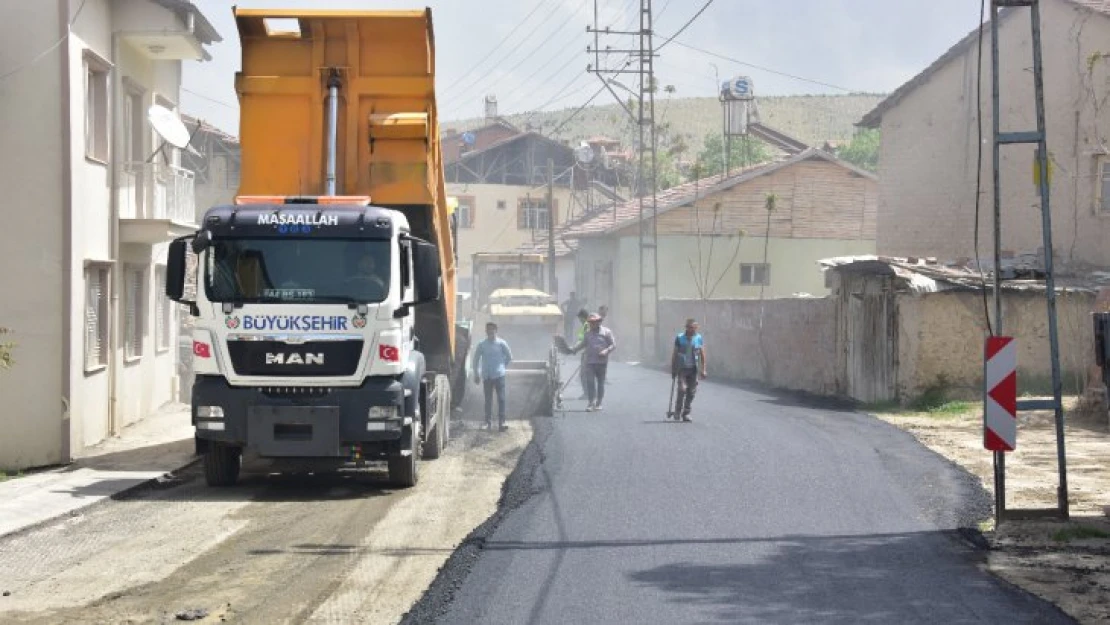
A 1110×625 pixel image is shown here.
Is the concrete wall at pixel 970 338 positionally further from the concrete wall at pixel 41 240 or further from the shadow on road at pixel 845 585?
the concrete wall at pixel 41 240

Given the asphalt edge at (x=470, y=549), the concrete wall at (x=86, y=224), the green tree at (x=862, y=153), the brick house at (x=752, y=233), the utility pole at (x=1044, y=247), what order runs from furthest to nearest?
the green tree at (x=862, y=153)
the brick house at (x=752, y=233)
the concrete wall at (x=86, y=224)
the utility pole at (x=1044, y=247)
the asphalt edge at (x=470, y=549)

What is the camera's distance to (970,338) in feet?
78.1

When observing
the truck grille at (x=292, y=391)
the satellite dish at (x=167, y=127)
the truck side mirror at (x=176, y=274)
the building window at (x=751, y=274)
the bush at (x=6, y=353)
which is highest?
the satellite dish at (x=167, y=127)

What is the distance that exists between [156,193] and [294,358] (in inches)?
372

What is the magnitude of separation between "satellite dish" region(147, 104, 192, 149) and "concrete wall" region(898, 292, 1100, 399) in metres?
11.9

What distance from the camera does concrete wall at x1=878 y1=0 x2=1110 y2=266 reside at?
2756cm

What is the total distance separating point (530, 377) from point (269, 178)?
865cm

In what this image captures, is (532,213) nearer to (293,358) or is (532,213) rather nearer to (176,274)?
(176,274)

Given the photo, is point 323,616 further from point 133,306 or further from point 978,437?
point 133,306

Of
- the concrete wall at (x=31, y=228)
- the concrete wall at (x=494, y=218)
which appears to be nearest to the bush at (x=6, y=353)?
the concrete wall at (x=31, y=228)

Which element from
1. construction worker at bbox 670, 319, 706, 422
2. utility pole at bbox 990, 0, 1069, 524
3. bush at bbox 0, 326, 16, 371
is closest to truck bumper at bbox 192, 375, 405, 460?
bush at bbox 0, 326, 16, 371

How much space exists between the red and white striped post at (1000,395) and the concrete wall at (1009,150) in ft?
53.7

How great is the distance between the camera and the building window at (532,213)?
226ft

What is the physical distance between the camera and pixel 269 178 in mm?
→ 15914
